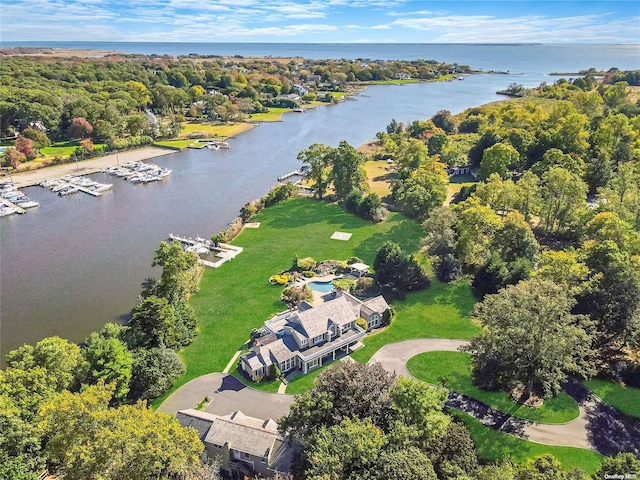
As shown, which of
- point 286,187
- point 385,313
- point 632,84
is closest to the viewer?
point 385,313

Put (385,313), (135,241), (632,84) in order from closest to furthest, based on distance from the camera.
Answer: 1. (385,313)
2. (135,241)
3. (632,84)

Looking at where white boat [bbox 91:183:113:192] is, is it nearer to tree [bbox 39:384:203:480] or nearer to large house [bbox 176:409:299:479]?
large house [bbox 176:409:299:479]

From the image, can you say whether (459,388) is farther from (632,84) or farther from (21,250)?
(632,84)

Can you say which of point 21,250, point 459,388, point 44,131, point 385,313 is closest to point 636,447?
point 459,388

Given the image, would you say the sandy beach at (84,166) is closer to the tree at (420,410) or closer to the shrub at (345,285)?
the shrub at (345,285)

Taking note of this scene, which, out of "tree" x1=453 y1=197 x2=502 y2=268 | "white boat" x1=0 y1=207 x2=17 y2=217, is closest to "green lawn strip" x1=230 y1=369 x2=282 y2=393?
"tree" x1=453 y1=197 x2=502 y2=268

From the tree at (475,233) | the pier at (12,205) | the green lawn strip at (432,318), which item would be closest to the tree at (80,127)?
the pier at (12,205)

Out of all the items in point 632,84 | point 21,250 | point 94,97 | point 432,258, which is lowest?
point 21,250

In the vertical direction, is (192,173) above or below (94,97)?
below
